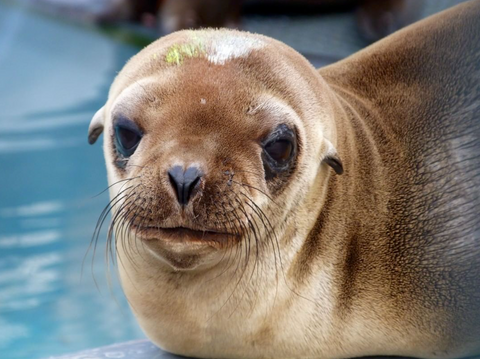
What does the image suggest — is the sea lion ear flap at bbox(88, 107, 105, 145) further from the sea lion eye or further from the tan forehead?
the sea lion eye

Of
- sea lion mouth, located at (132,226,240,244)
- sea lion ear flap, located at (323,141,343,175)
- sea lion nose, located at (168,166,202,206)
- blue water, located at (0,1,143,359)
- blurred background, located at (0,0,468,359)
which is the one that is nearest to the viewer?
sea lion nose, located at (168,166,202,206)

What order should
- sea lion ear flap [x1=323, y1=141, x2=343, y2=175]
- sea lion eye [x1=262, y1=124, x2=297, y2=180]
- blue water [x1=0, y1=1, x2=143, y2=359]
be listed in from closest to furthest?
sea lion eye [x1=262, y1=124, x2=297, y2=180] < sea lion ear flap [x1=323, y1=141, x2=343, y2=175] < blue water [x1=0, y1=1, x2=143, y2=359]

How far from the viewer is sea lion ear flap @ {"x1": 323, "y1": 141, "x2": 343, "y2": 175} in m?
2.48

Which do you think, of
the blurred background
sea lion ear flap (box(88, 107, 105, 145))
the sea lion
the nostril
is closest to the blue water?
the blurred background

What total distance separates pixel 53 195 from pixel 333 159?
4.40m

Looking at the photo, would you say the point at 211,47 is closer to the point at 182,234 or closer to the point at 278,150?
the point at 278,150

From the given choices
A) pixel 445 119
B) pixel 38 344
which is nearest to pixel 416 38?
pixel 445 119

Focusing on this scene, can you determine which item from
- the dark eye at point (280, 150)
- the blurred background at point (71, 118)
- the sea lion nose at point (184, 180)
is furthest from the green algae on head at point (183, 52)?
the blurred background at point (71, 118)

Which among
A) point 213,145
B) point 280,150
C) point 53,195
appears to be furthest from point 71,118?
point 213,145

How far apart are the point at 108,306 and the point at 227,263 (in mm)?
3003

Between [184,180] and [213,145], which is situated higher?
[213,145]

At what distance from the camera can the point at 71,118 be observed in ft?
26.8

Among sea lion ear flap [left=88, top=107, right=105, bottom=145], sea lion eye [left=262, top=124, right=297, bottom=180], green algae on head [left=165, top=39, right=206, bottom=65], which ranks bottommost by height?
sea lion eye [left=262, top=124, right=297, bottom=180]

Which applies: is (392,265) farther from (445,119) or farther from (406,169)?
(445,119)
